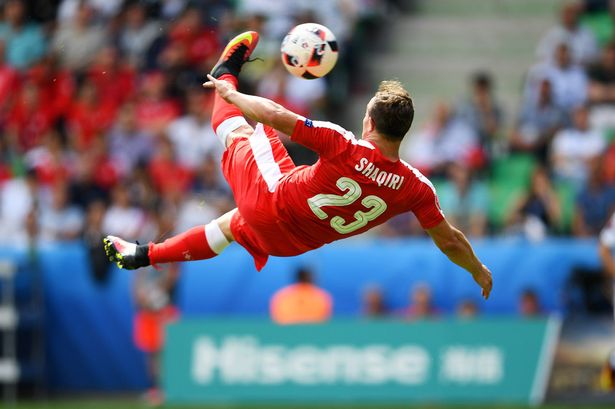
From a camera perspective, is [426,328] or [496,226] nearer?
[426,328]

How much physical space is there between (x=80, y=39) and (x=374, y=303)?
636 centimetres

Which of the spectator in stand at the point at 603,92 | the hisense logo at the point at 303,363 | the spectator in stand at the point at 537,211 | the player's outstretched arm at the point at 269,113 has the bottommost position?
the hisense logo at the point at 303,363

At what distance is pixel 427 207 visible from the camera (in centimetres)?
988

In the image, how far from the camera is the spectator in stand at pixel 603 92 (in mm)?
18891

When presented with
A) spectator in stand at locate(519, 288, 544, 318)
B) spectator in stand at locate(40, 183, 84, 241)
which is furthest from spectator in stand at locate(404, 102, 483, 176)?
spectator in stand at locate(40, 183, 84, 241)

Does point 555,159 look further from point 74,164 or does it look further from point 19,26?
point 19,26

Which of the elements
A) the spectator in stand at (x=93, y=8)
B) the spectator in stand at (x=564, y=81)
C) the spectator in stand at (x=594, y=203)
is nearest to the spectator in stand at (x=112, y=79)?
the spectator in stand at (x=93, y=8)

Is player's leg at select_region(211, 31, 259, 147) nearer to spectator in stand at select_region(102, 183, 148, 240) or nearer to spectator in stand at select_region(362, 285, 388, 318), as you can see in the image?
spectator in stand at select_region(362, 285, 388, 318)

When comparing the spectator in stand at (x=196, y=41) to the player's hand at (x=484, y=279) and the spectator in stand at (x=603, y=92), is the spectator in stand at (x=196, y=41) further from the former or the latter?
the player's hand at (x=484, y=279)

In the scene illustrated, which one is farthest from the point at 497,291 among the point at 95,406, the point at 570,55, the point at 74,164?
the point at 74,164

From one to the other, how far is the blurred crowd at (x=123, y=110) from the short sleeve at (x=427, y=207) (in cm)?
768

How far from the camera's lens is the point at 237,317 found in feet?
58.5

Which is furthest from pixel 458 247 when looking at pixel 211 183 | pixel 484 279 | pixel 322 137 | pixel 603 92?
pixel 603 92

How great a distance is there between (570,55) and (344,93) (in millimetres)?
3848
